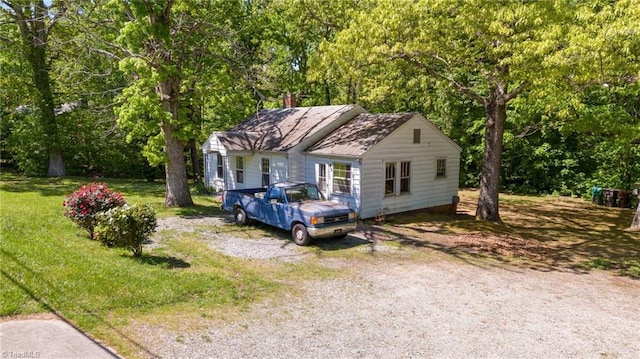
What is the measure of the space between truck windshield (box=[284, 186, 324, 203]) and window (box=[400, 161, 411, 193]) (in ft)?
18.0

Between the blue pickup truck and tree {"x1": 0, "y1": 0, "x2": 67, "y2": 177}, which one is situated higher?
tree {"x1": 0, "y1": 0, "x2": 67, "y2": 177}

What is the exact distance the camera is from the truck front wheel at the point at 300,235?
45.3ft

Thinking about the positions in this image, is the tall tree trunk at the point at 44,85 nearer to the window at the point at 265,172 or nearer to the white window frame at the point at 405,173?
the window at the point at 265,172

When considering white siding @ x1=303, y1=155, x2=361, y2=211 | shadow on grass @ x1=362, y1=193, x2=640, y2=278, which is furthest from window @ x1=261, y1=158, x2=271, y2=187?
shadow on grass @ x1=362, y1=193, x2=640, y2=278

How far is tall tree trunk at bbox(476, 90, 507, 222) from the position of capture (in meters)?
18.5

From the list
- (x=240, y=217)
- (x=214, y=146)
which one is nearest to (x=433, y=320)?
(x=240, y=217)

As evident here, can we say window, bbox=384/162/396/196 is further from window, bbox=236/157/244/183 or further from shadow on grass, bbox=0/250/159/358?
shadow on grass, bbox=0/250/159/358

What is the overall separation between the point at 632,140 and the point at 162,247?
18573 millimetres

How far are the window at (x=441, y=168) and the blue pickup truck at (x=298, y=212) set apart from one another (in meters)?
8.31

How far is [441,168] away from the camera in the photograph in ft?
70.7

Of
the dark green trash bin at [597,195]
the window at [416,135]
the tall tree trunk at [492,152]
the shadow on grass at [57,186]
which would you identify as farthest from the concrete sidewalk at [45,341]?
the dark green trash bin at [597,195]

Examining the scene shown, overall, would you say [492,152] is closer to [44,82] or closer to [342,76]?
[342,76]

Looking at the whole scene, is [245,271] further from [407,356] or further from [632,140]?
[632,140]

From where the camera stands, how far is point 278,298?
30.6 feet
